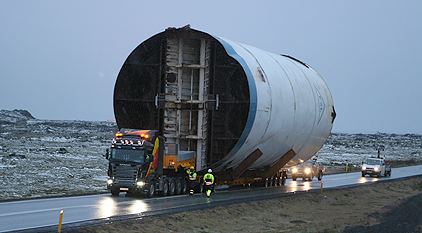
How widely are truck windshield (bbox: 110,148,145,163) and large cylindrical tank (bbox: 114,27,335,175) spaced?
2398mm

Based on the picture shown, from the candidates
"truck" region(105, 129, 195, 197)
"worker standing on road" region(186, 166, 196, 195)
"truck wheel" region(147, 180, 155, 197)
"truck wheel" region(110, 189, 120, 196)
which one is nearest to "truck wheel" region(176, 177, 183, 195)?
"worker standing on road" region(186, 166, 196, 195)

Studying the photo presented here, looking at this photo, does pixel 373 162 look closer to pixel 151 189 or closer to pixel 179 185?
pixel 179 185

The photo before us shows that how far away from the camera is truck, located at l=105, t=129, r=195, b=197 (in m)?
20.6

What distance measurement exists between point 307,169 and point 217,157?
59.1 feet

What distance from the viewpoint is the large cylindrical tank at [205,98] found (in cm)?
2184

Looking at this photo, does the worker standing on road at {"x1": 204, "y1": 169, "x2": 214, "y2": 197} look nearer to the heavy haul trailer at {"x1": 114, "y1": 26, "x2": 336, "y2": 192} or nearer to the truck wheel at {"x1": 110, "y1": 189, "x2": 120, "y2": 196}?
the heavy haul trailer at {"x1": 114, "y1": 26, "x2": 336, "y2": 192}

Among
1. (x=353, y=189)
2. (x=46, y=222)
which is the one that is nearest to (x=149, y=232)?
(x=46, y=222)

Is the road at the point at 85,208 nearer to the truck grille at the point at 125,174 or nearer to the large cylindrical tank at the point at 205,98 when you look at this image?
the truck grille at the point at 125,174

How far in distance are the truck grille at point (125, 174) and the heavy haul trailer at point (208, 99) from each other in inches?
109

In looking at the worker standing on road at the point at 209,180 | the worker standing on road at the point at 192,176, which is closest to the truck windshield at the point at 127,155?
the worker standing on road at the point at 192,176

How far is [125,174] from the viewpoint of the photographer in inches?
814

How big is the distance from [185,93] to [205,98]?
136cm

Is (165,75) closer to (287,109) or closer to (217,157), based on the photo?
(217,157)

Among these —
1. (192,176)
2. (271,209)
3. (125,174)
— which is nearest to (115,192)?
(125,174)
